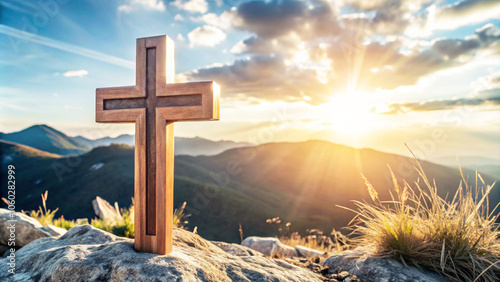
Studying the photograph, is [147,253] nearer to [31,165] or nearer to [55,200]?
[55,200]

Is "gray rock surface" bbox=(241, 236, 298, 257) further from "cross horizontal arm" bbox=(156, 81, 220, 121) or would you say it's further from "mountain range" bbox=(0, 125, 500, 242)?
"mountain range" bbox=(0, 125, 500, 242)

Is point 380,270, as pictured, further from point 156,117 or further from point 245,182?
point 245,182

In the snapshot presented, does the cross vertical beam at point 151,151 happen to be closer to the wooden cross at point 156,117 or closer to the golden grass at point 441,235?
the wooden cross at point 156,117

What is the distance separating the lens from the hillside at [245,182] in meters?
53.0

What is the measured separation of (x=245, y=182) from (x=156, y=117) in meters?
73.7

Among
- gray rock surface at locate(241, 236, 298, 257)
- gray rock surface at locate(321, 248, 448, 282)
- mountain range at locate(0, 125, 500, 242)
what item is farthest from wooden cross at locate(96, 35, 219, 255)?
mountain range at locate(0, 125, 500, 242)

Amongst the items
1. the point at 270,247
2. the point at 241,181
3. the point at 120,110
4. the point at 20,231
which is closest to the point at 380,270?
the point at 120,110

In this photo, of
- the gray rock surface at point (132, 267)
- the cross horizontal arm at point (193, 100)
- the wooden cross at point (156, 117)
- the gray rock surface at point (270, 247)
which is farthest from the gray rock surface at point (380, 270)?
the gray rock surface at point (270, 247)

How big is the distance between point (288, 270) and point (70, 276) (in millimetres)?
2302

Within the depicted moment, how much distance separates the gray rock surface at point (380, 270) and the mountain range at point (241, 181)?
4185 cm

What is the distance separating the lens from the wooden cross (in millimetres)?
3275

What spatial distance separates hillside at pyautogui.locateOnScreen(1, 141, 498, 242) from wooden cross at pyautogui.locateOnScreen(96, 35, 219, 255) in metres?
42.4

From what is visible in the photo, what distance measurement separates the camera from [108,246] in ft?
10.8

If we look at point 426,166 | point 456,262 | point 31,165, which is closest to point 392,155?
point 426,166
